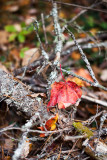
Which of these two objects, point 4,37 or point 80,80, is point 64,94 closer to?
point 80,80

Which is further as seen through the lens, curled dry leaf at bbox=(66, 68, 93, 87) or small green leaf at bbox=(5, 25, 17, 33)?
small green leaf at bbox=(5, 25, 17, 33)

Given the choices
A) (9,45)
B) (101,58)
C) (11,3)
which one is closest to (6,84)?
(9,45)

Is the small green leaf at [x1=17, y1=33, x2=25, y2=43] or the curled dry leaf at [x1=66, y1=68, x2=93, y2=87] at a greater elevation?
the small green leaf at [x1=17, y1=33, x2=25, y2=43]

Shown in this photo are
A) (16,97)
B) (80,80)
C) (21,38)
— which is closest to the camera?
(16,97)

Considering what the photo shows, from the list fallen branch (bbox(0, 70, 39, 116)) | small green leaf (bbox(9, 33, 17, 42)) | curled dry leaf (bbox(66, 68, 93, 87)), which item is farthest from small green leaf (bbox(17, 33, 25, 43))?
fallen branch (bbox(0, 70, 39, 116))

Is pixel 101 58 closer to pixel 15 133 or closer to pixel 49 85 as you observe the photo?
pixel 49 85

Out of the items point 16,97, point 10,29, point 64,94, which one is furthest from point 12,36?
point 64,94

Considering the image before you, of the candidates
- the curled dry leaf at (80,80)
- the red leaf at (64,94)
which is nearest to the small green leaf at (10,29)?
the curled dry leaf at (80,80)

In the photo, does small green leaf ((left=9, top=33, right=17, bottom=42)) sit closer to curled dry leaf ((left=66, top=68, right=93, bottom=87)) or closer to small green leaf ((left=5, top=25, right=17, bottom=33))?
small green leaf ((left=5, top=25, right=17, bottom=33))

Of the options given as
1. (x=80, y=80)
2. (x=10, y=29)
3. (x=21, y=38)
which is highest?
(x=10, y=29)

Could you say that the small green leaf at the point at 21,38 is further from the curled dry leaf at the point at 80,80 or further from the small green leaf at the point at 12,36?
the curled dry leaf at the point at 80,80
